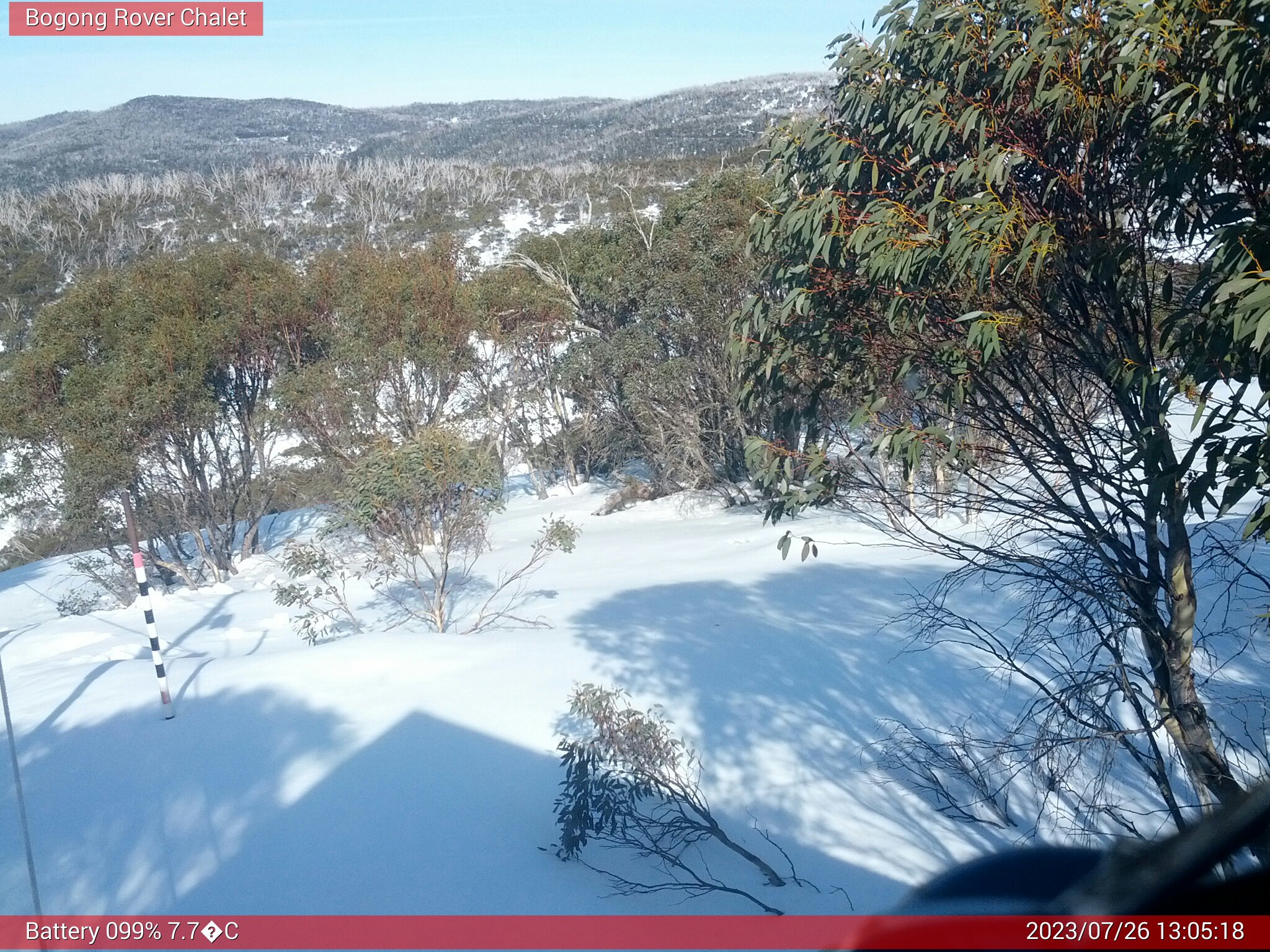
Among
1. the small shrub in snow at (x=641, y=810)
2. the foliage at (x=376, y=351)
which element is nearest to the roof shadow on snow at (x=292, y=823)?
the small shrub in snow at (x=641, y=810)

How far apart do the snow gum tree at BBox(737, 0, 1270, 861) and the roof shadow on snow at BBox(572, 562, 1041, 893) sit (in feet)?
2.97

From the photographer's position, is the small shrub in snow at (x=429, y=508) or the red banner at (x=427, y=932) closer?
the red banner at (x=427, y=932)

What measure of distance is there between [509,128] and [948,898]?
7403cm

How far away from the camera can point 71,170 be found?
47125 mm

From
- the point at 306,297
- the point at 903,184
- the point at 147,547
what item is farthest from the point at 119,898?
the point at 306,297

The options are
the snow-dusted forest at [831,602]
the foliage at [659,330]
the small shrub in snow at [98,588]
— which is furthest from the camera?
the foliage at [659,330]

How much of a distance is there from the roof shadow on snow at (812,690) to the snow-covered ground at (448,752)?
0.06ft

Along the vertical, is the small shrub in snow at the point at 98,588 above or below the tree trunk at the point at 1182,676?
below

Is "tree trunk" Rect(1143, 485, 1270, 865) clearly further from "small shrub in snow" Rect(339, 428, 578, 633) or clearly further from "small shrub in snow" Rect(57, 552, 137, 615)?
"small shrub in snow" Rect(57, 552, 137, 615)

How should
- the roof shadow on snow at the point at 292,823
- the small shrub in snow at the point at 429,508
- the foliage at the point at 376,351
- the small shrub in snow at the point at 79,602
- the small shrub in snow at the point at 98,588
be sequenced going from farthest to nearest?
the foliage at the point at 376,351
the small shrub in snow at the point at 98,588
the small shrub in snow at the point at 79,602
the small shrub in snow at the point at 429,508
the roof shadow on snow at the point at 292,823

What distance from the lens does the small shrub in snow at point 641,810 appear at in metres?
4.36

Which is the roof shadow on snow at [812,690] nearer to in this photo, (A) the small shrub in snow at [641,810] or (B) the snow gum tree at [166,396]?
(A) the small shrub in snow at [641,810]

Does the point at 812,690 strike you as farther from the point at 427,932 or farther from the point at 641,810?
the point at 427,932

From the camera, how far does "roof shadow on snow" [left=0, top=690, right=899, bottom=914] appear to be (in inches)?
163
